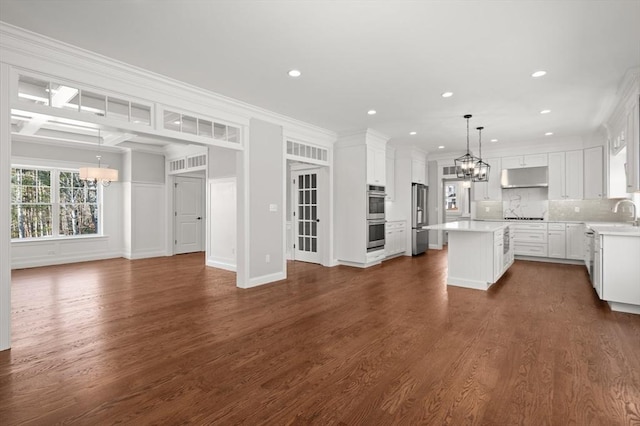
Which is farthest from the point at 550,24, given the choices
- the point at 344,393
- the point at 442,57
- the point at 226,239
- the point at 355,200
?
the point at 226,239

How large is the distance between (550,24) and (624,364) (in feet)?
9.44

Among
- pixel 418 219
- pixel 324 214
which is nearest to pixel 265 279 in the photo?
pixel 324 214

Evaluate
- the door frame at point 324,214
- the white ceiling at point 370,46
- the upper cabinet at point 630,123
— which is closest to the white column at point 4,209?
the white ceiling at point 370,46

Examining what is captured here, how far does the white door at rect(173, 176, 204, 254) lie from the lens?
8.62 meters

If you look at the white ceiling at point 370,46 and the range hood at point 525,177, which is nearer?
the white ceiling at point 370,46

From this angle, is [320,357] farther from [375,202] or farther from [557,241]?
[557,241]

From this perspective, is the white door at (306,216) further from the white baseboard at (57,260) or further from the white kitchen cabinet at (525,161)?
the white kitchen cabinet at (525,161)

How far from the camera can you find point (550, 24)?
2.77 metres

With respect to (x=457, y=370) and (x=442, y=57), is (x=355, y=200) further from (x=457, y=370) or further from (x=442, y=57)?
(x=457, y=370)

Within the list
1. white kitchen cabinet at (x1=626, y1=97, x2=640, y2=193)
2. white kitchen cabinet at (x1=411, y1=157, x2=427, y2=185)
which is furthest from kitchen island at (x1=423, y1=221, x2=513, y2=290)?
white kitchen cabinet at (x1=411, y1=157, x2=427, y2=185)

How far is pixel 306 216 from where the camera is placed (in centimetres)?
727

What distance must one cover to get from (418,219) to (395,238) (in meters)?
1.02

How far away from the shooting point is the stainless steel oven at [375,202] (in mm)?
6633

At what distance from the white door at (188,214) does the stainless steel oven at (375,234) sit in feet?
16.8
